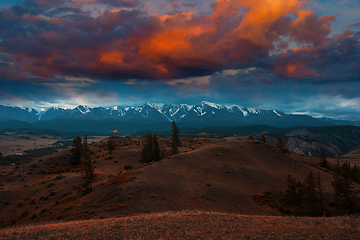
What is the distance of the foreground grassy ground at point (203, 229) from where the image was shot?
51.8ft

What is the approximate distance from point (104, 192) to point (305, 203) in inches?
1407

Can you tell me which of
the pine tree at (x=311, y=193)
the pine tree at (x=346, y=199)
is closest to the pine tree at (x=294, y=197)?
the pine tree at (x=311, y=193)

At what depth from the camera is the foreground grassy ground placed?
15.8 m

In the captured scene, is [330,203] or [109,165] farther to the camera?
[109,165]

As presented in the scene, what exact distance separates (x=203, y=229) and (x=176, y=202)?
1178 cm

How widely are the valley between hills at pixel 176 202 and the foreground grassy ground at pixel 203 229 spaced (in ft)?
0.25

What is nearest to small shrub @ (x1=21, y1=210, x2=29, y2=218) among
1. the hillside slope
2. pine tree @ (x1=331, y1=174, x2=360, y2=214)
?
the hillside slope

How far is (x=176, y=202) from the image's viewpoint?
29469mm

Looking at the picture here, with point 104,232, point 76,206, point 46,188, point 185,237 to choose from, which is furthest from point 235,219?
point 46,188

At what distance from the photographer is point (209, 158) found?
5416cm

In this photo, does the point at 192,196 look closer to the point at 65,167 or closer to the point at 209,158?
the point at 209,158

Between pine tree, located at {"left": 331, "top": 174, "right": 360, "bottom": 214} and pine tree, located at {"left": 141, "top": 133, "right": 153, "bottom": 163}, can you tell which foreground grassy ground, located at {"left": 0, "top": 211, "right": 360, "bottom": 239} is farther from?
pine tree, located at {"left": 141, "top": 133, "right": 153, "bottom": 163}

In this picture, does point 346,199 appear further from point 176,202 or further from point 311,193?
point 176,202

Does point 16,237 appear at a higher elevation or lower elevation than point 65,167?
higher
